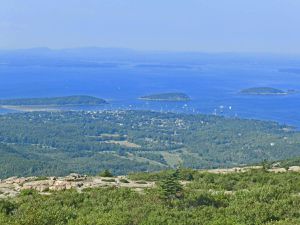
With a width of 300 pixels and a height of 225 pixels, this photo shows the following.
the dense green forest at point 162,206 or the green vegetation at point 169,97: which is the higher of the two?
the dense green forest at point 162,206

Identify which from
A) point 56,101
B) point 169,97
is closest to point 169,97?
point 169,97

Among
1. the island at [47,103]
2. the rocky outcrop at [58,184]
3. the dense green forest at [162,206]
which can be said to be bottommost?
the island at [47,103]

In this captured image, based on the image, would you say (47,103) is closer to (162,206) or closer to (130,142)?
(130,142)

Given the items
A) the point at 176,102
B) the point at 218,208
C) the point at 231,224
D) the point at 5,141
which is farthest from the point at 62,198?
the point at 176,102

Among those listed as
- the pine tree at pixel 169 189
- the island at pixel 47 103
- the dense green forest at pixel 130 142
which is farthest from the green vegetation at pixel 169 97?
the pine tree at pixel 169 189

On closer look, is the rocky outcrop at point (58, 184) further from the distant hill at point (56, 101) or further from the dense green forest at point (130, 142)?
the distant hill at point (56, 101)

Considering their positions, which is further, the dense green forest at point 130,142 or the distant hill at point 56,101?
the distant hill at point 56,101
